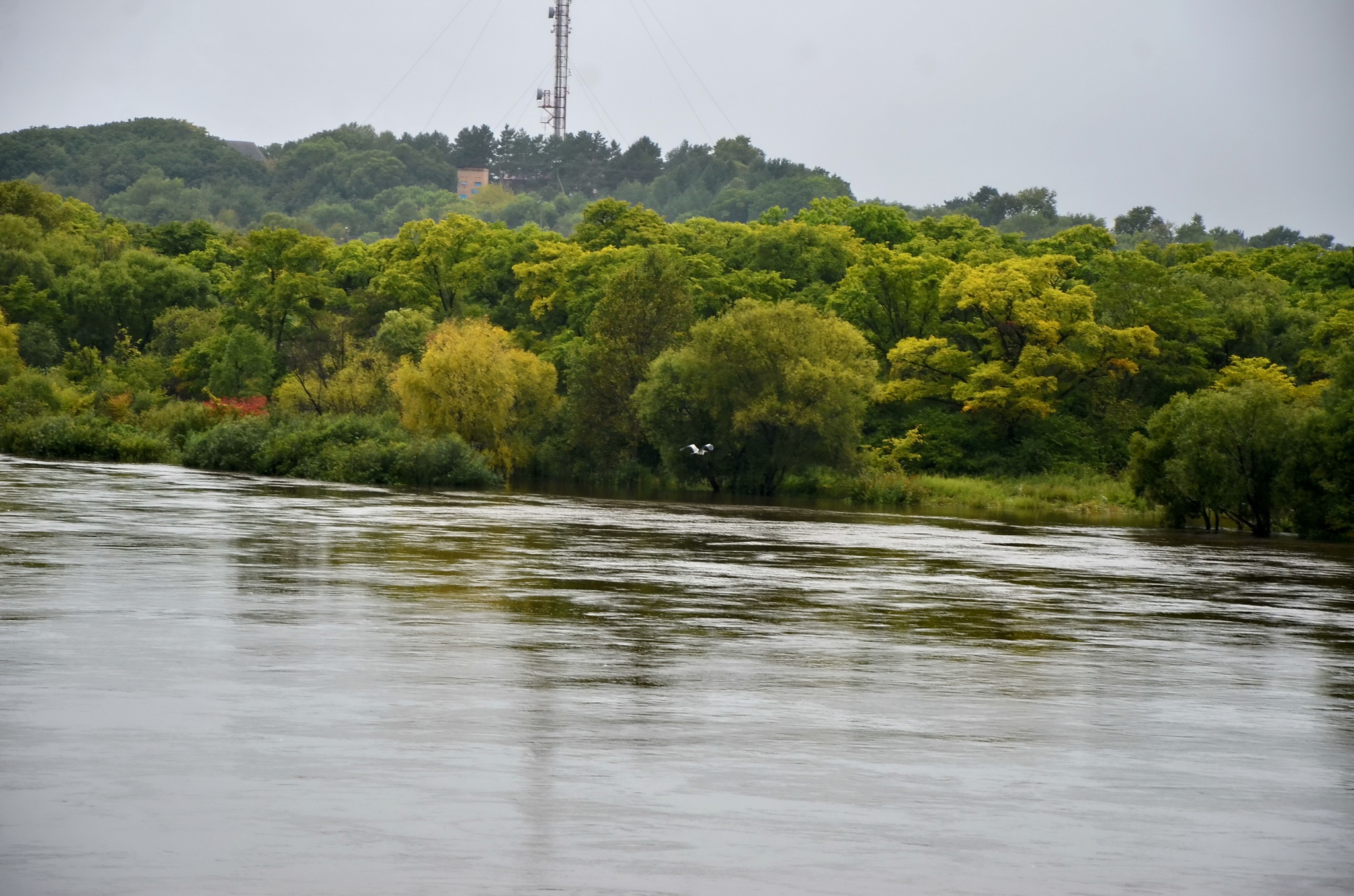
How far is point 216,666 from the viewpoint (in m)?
13.7

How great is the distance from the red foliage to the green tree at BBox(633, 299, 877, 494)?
1882cm

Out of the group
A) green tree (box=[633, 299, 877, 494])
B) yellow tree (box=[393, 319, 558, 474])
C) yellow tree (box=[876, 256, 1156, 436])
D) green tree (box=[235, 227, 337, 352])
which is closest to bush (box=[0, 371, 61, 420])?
yellow tree (box=[393, 319, 558, 474])

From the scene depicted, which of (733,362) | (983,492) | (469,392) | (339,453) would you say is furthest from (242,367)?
(983,492)

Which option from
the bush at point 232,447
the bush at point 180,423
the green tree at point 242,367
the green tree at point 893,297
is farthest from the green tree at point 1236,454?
the green tree at point 242,367

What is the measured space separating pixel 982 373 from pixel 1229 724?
206 ft

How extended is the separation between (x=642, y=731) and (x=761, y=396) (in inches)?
2302

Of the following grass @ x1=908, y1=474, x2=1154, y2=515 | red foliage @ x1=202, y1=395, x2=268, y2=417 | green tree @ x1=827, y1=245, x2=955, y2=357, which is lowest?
grass @ x1=908, y1=474, x2=1154, y2=515

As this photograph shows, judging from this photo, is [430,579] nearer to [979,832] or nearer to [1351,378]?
[979,832]

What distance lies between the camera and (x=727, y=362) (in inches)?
2788

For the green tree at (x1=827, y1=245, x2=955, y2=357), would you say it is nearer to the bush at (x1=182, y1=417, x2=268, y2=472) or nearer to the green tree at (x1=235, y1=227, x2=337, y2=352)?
the bush at (x1=182, y1=417, x2=268, y2=472)

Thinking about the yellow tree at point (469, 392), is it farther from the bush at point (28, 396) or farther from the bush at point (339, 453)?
the bush at point (28, 396)

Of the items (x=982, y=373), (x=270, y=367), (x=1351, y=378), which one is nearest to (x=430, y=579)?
(x=1351, y=378)

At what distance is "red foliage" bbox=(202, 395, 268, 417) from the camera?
72.1m

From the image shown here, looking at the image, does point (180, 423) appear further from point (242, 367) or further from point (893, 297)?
point (893, 297)
